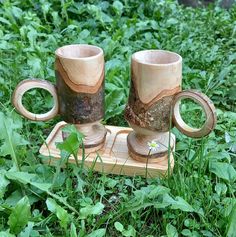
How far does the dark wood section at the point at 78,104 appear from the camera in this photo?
1.21 meters

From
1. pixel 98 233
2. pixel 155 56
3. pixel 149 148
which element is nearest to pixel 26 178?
pixel 98 233

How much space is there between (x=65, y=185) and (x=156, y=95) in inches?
13.0

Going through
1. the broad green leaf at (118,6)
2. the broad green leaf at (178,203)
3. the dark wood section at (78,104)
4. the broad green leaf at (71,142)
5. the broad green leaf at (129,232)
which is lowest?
the broad green leaf at (118,6)

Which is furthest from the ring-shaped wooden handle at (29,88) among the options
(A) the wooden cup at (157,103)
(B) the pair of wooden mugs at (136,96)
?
(A) the wooden cup at (157,103)

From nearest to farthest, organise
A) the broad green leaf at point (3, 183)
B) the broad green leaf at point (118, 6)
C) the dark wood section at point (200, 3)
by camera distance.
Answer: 1. the broad green leaf at point (3, 183)
2. the broad green leaf at point (118, 6)
3. the dark wood section at point (200, 3)

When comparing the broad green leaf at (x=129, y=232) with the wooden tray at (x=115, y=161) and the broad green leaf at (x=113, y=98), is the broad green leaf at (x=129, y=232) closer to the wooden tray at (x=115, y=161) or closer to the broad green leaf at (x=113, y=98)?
the wooden tray at (x=115, y=161)

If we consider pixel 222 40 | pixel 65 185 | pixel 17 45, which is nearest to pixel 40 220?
pixel 65 185

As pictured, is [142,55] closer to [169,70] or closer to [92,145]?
[169,70]

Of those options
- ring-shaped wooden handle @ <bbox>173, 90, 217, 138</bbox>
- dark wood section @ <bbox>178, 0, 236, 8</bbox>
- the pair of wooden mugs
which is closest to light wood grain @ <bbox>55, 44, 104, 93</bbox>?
the pair of wooden mugs

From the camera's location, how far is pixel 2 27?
2195 mm

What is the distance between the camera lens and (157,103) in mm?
1170

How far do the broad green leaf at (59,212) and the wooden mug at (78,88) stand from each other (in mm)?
261

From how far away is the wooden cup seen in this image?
3.71 feet

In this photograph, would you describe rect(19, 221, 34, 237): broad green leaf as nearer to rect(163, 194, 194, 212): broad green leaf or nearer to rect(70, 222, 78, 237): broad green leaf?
rect(70, 222, 78, 237): broad green leaf
